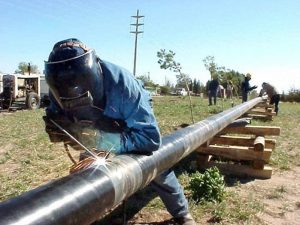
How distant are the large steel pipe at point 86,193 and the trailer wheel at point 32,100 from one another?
767 inches

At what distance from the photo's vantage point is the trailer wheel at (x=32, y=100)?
21.9m

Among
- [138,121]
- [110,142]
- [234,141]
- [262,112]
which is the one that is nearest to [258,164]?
[234,141]

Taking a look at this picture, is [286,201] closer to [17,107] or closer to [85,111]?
[85,111]

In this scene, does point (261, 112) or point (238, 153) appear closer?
point (238, 153)

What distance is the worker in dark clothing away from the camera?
287cm

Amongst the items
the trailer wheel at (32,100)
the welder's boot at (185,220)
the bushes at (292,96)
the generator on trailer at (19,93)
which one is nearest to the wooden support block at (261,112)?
the generator on trailer at (19,93)

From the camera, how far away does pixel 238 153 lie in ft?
20.5

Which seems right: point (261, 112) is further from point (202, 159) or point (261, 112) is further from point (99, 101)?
point (99, 101)

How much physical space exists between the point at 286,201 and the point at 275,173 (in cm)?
150

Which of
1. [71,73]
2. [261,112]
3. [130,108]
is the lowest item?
[261,112]

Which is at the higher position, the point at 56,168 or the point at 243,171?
the point at 243,171

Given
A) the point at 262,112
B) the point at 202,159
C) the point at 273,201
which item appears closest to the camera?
the point at 273,201

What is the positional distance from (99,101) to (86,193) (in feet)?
3.71

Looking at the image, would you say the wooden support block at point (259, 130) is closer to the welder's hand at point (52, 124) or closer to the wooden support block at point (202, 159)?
the wooden support block at point (202, 159)
